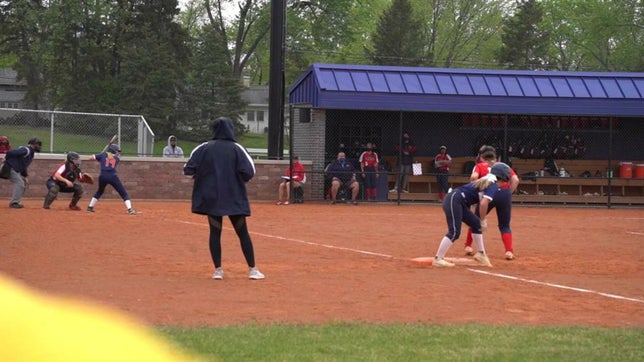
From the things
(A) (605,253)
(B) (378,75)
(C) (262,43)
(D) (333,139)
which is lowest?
(A) (605,253)

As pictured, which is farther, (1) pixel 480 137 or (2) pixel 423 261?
(1) pixel 480 137

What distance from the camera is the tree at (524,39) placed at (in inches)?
2363

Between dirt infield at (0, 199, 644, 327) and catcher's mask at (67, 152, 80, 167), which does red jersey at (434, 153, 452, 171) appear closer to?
dirt infield at (0, 199, 644, 327)

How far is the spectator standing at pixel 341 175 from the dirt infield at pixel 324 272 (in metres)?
6.15

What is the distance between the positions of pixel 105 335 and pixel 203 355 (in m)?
0.98

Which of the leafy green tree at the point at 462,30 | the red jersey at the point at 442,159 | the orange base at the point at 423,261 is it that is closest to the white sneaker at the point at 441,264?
the orange base at the point at 423,261

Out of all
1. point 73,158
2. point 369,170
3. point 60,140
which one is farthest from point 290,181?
point 60,140

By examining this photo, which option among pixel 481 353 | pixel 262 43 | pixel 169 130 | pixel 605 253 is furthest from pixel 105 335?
pixel 262 43

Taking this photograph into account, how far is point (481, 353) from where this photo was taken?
6.77 meters

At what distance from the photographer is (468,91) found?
2705 centimetres

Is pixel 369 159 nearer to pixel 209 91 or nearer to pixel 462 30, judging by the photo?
pixel 209 91

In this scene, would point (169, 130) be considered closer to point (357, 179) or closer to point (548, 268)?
point (357, 179)

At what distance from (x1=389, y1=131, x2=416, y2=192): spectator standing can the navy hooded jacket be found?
53.1 ft

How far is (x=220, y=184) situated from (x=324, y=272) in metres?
1.94
